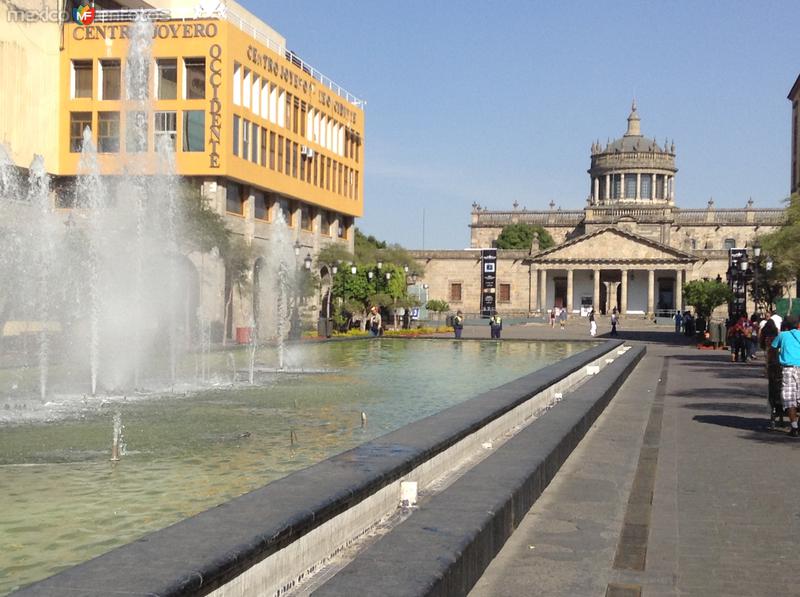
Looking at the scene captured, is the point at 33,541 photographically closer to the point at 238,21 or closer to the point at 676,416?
the point at 676,416

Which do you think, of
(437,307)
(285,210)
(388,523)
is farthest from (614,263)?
(388,523)

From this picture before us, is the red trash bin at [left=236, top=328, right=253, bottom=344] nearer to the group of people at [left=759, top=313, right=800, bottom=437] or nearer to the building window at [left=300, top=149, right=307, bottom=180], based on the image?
the building window at [left=300, top=149, right=307, bottom=180]

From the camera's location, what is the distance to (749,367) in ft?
100

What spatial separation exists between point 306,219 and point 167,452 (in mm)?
47501

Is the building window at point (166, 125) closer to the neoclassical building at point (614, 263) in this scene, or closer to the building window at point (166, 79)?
the building window at point (166, 79)

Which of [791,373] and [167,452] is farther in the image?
[791,373]

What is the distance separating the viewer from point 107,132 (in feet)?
145

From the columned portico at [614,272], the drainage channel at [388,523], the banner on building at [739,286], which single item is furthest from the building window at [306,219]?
the drainage channel at [388,523]

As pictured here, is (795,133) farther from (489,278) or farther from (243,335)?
(243,335)

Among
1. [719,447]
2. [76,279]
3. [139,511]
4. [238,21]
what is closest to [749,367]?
[719,447]

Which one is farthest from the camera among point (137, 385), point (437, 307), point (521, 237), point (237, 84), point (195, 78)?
point (521, 237)

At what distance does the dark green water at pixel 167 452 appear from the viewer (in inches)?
283

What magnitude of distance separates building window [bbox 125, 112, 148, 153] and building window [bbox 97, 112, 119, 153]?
17.7 inches

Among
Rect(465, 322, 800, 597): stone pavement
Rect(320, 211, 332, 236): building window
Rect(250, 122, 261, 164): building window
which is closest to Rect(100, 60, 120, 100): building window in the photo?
Rect(250, 122, 261, 164): building window
